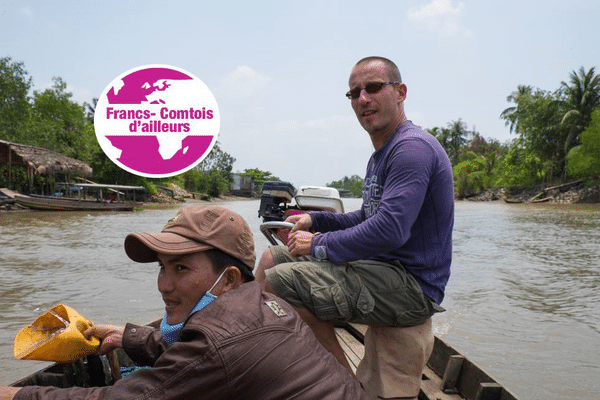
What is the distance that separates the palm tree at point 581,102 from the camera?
4569 centimetres

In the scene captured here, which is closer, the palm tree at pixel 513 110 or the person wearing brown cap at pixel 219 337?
the person wearing brown cap at pixel 219 337

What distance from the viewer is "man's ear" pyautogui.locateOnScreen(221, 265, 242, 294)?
1708 mm

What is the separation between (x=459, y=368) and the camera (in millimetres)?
3145

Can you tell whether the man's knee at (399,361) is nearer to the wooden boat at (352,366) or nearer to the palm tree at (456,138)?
the wooden boat at (352,366)

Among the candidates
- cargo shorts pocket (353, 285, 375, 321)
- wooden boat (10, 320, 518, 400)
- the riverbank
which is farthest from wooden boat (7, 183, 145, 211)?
the riverbank

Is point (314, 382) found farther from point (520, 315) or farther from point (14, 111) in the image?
point (14, 111)

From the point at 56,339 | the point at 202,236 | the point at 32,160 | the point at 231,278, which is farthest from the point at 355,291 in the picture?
the point at 32,160

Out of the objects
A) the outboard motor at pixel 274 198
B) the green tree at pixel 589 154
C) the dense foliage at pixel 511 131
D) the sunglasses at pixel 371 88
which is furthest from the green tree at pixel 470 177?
the sunglasses at pixel 371 88

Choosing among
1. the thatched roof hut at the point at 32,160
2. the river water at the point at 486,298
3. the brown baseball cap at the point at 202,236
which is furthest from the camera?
the thatched roof hut at the point at 32,160

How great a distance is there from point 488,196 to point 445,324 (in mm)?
59644

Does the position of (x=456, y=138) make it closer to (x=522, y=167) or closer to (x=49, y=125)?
(x=522, y=167)

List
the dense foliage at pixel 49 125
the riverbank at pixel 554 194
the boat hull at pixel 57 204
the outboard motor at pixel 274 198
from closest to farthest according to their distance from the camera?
the outboard motor at pixel 274 198 < the boat hull at pixel 57 204 < the dense foliage at pixel 49 125 < the riverbank at pixel 554 194

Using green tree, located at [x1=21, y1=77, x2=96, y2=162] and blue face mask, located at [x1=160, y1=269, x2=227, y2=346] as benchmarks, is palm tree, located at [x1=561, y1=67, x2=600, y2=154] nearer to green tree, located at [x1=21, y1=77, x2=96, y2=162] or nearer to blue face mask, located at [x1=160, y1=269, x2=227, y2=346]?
green tree, located at [x1=21, y1=77, x2=96, y2=162]

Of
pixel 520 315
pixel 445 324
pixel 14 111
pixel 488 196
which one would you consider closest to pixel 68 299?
pixel 445 324
